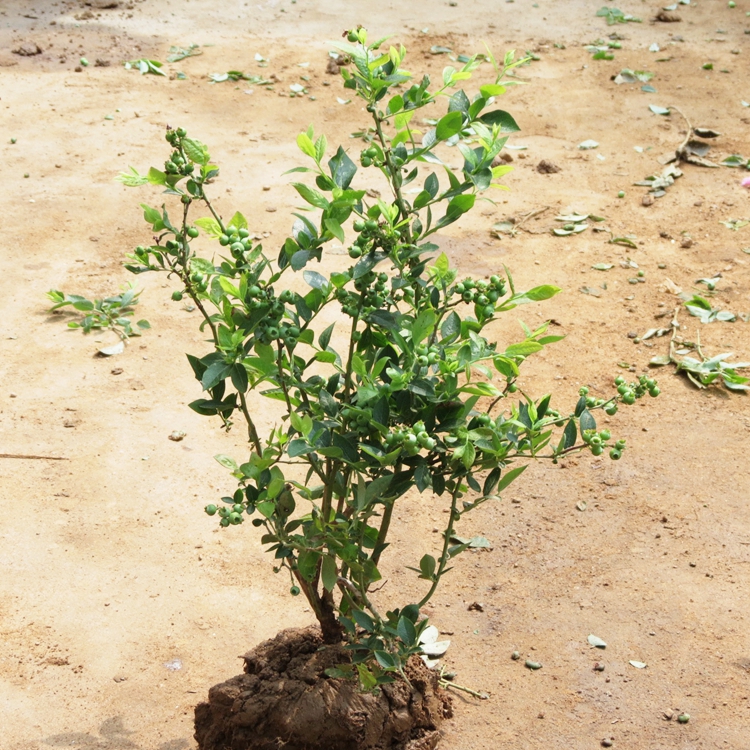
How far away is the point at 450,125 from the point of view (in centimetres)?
189

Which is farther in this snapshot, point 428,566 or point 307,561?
point 428,566

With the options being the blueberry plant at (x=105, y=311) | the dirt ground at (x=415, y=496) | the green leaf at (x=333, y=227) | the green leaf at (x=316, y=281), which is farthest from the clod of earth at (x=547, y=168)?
the green leaf at (x=333, y=227)

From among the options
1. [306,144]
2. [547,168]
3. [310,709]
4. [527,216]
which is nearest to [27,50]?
[547,168]

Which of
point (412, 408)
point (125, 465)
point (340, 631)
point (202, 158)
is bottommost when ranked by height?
point (125, 465)

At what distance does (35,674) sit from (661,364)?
2.91 meters

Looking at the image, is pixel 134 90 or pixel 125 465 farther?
pixel 134 90

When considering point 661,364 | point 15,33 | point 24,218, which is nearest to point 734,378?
point 661,364

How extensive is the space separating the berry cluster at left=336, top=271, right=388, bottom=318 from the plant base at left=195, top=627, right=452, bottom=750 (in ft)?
2.93

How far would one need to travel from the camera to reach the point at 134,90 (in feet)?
23.9

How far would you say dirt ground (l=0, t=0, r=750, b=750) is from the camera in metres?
2.61

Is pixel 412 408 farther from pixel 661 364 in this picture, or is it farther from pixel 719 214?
pixel 719 214

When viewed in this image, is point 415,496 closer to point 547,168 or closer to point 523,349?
point 523,349

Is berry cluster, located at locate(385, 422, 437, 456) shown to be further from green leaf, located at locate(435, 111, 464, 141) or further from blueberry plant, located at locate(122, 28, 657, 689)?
green leaf, located at locate(435, 111, 464, 141)

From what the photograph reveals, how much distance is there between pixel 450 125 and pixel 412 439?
24.9 inches
